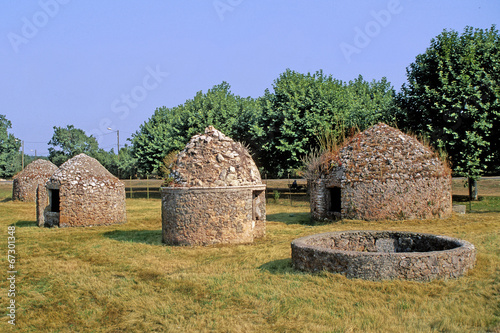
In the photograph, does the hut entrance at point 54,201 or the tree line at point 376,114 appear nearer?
the hut entrance at point 54,201

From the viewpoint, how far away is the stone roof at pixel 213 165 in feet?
36.1

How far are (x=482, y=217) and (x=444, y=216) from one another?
1.63m

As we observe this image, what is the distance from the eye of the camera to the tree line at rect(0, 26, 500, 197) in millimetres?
18812

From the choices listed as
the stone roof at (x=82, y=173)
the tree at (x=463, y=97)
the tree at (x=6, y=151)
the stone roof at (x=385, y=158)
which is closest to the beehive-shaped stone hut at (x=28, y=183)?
the stone roof at (x=82, y=173)

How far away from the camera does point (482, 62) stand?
19.4 m

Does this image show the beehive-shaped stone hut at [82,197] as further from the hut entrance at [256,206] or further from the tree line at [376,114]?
the tree line at [376,114]

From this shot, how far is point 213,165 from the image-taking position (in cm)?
1120

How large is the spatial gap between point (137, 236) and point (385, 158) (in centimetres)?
889

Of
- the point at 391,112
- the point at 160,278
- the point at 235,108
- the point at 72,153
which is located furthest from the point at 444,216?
the point at 72,153

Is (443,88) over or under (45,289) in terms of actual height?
over

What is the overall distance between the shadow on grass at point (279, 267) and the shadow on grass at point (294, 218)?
715cm

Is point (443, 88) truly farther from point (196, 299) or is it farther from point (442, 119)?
point (196, 299)

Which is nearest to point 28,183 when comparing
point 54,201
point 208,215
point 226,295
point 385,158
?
point 54,201

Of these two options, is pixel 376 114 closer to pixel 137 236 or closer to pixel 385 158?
pixel 385 158
